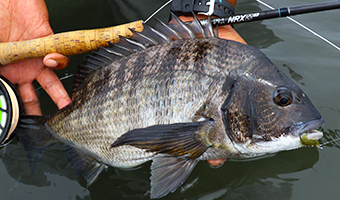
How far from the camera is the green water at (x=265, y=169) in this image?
2152 millimetres

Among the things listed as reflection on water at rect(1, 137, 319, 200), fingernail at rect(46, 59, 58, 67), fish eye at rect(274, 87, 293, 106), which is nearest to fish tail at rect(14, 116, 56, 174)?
reflection on water at rect(1, 137, 319, 200)

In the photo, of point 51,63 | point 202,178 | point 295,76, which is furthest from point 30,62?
point 295,76

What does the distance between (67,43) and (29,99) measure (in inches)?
32.0

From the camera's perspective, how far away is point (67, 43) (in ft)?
8.17

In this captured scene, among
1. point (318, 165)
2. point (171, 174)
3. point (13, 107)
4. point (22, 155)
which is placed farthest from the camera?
point (22, 155)

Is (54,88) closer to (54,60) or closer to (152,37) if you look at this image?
(54,60)

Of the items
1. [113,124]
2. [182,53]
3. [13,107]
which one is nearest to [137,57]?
[182,53]

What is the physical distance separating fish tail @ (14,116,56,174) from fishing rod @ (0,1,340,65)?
2.02ft

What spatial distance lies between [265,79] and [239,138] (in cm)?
41

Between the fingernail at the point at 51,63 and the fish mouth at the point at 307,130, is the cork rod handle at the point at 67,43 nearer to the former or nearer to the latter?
the fingernail at the point at 51,63

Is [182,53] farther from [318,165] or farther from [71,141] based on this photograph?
[318,165]

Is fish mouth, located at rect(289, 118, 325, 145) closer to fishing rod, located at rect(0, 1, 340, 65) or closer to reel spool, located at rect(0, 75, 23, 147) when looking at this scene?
fishing rod, located at rect(0, 1, 340, 65)

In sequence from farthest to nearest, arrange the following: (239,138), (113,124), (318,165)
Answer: (318,165), (113,124), (239,138)

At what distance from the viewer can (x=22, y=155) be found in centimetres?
268
